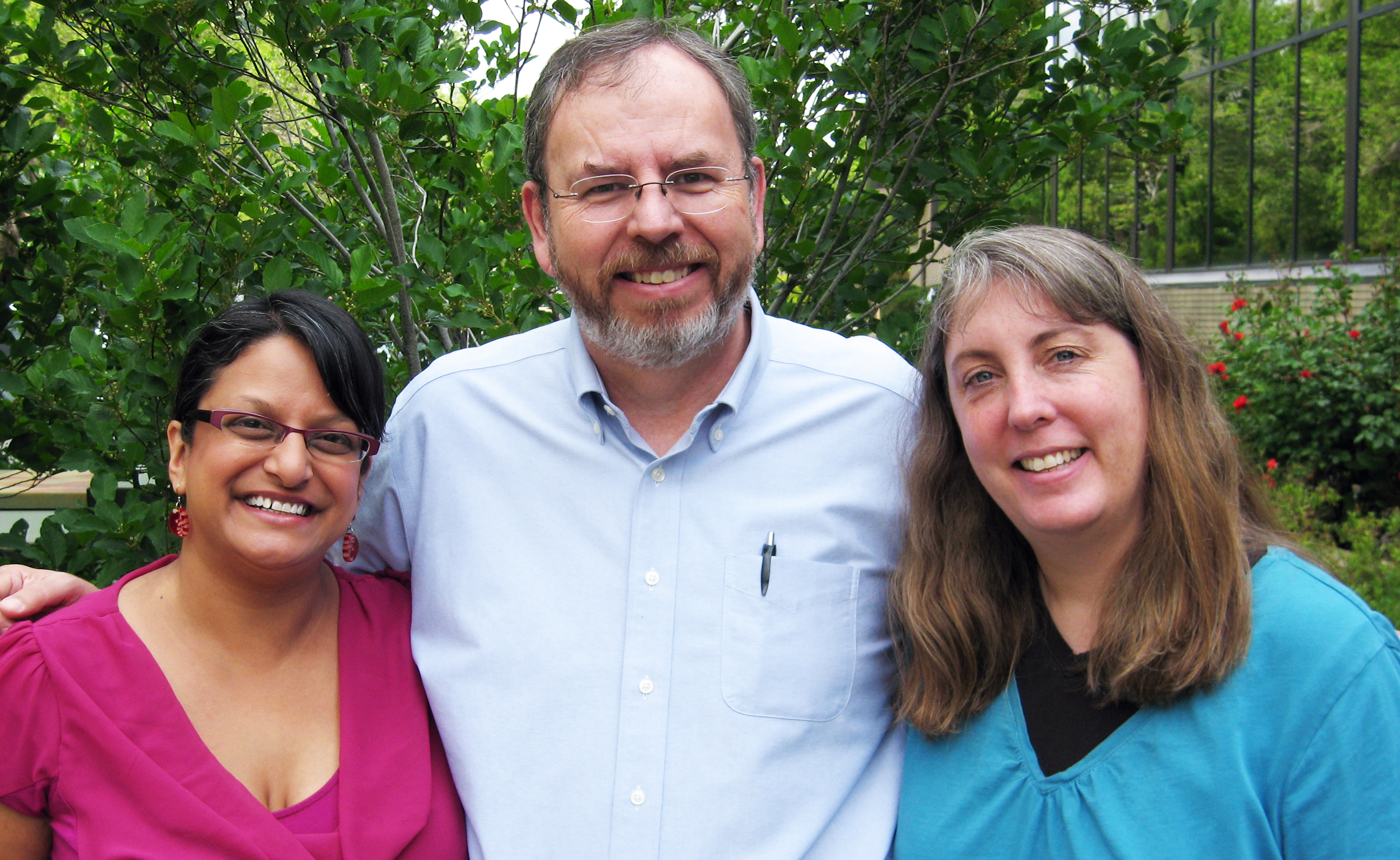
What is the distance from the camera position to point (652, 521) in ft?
6.85

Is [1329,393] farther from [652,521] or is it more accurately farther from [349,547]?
[349,547]

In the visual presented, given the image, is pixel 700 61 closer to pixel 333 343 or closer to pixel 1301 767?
pixel 333 343

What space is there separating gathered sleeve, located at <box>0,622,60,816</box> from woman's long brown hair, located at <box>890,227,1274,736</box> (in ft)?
4.91

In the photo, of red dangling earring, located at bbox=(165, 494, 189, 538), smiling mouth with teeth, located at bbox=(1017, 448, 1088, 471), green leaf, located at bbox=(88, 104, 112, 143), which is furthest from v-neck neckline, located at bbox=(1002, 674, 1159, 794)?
green leaf, located at bbox=(88, 104, 112, 143)

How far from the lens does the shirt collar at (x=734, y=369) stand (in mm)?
2195

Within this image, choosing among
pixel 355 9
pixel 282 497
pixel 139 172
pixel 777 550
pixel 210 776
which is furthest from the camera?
pixel 139 172

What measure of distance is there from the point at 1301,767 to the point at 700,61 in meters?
1.75

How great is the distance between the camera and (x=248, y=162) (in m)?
3.44

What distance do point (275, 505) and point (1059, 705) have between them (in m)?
1.46

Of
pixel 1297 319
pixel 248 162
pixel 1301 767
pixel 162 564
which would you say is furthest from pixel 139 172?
pixel 1297 319

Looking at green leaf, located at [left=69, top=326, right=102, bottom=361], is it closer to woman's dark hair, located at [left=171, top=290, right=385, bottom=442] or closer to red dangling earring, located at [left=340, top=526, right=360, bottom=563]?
woman's dark hair, located at [left=171, top=290, right=385, bottom=442]

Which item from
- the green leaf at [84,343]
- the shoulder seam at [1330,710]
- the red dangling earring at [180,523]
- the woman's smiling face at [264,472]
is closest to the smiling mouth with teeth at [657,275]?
the woman's smiling face at [264,472]

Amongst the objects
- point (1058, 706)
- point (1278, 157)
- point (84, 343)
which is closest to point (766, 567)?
point (1058, 706)

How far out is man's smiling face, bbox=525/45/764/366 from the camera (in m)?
2.17
